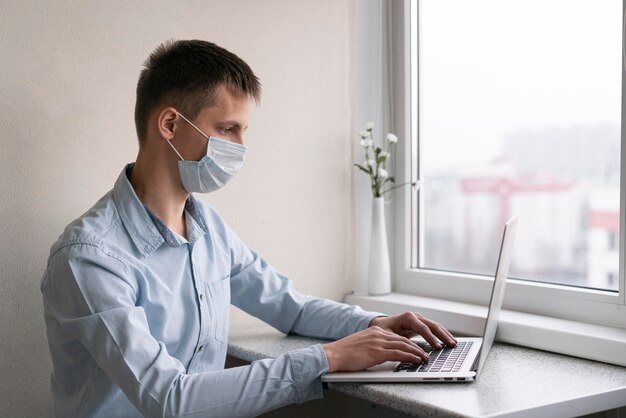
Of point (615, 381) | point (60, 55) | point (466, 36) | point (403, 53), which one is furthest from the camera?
point (403, 53)

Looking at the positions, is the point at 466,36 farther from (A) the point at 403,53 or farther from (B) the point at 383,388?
(B) the point at 383,388

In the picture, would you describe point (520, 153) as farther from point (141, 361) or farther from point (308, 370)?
point (141, 361)

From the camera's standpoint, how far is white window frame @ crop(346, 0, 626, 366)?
1.64 meters

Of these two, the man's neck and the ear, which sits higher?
the ear

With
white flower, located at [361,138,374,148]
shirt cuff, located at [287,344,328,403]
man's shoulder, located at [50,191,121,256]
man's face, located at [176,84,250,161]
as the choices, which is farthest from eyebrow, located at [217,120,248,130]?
white flower, located at [361,138,374,148]

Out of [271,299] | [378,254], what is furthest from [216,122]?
[378,254]

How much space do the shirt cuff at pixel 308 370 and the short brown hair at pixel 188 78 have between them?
535mm

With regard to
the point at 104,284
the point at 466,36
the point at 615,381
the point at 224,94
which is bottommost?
the point at 615,381

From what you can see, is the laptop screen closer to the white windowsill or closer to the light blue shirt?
the white windowsill

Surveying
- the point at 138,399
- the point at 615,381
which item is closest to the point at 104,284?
the point at 138,399

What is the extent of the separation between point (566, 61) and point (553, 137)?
18 cm

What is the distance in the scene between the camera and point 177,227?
1634 mm

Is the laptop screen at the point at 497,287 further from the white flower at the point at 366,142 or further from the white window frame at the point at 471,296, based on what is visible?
the white flower at the point at 366,142

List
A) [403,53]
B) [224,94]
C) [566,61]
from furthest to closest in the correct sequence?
1. [403,53]
2. [566,61]
3. [224,94]
